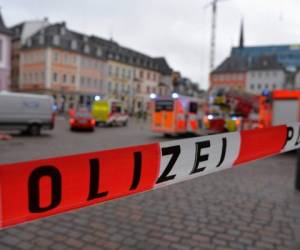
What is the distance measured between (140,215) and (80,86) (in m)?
64.9

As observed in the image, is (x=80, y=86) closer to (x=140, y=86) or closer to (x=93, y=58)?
(x=93, y=58)

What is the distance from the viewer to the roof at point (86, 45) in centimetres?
6338

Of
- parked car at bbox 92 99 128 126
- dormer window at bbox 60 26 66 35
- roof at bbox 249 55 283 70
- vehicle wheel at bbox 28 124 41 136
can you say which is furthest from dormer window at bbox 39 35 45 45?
roof at bbox 249 55 283 70

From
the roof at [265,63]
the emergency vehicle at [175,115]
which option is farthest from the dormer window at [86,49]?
the emergency vehicle at [175,115]

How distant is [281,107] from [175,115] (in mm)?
5785

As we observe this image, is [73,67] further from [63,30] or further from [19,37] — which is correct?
[19,37]

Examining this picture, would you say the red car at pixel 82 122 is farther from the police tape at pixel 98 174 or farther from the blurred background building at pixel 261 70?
the blurred background building at pixel 261 70

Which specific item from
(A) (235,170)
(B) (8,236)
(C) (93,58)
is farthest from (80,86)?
(B) (8,236)

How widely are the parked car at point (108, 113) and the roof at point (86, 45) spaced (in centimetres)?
3395

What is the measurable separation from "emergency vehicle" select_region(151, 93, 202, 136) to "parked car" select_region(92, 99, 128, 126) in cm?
1224

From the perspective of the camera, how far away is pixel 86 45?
69.9 meters

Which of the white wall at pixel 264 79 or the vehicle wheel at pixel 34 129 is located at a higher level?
the white wall at pixel 264 79

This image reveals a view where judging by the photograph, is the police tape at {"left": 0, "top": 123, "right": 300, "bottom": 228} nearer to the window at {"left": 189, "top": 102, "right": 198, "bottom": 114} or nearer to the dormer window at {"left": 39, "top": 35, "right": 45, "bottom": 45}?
the window at {"left": 189, "top": 102, "right": 198, "bottom": 114}

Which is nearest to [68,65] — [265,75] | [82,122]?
[82,122]
